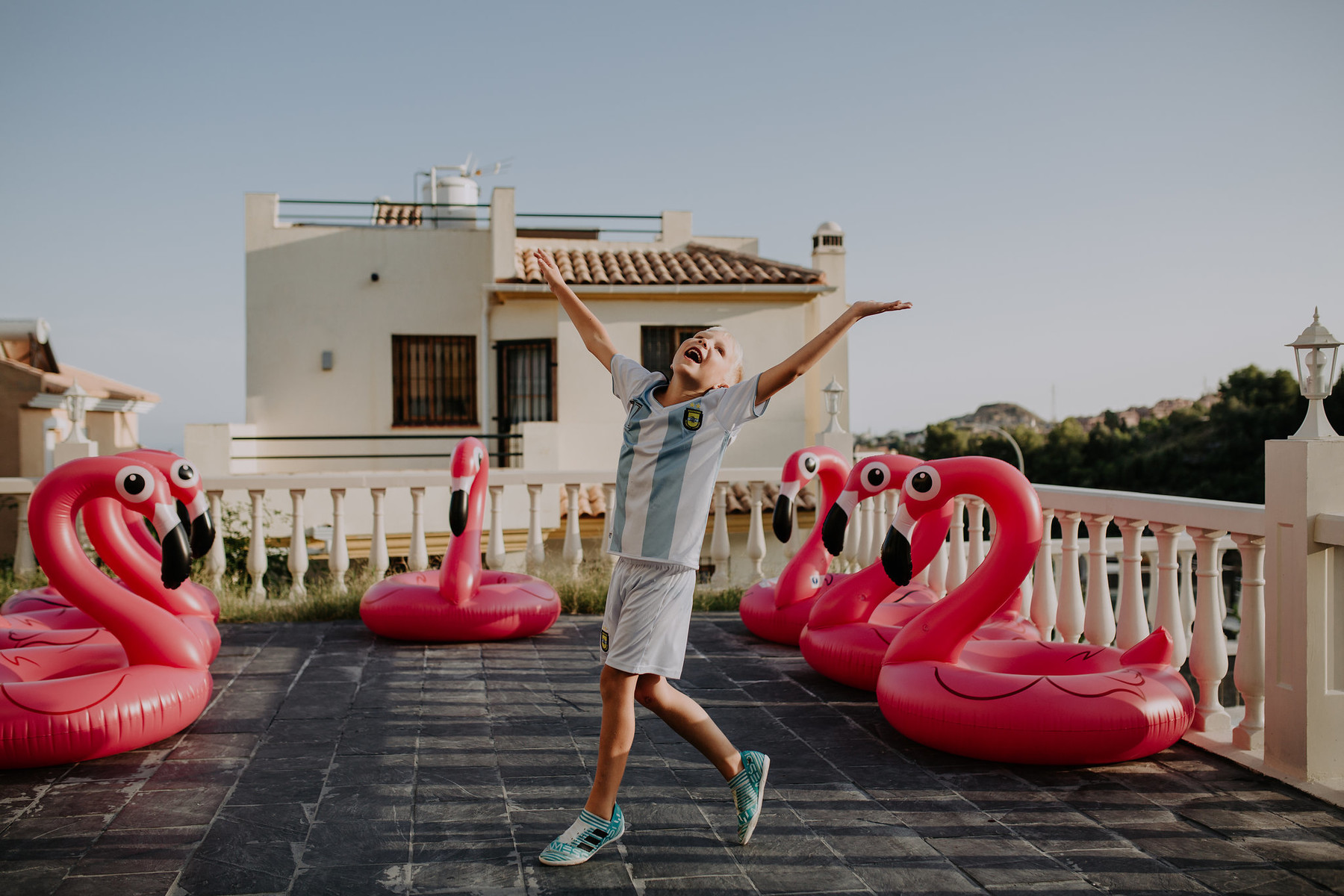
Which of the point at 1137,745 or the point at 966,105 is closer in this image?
the point at 1137,745

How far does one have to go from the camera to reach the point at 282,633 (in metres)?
6.40

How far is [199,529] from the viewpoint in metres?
4.27

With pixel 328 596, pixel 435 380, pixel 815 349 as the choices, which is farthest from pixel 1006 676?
pixel 435 380

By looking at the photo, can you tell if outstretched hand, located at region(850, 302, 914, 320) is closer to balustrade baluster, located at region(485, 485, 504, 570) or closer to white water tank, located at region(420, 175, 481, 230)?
balustrade baluster, located at region(485, 485, 504, 570)

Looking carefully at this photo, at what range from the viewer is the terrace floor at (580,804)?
271 cm

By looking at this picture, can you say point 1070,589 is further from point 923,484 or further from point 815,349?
point 815,349

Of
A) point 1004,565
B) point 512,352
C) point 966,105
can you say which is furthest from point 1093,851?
point 512,352

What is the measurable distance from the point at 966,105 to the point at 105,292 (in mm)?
19128

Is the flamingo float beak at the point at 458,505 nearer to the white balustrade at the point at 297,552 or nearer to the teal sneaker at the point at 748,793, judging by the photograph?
the white balustrade at the point at 297,552

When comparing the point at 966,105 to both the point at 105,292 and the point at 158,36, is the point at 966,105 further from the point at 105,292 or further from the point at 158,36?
the point at 105,292

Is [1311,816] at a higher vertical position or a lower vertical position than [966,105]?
lower

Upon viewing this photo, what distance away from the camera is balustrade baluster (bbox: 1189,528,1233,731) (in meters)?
4.21

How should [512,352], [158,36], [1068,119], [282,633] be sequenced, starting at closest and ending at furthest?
1. [282,633]
2. [1068,119]
3. [158,36]
4. [512,352]

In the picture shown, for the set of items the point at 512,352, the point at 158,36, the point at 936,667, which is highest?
the point at 158,36
